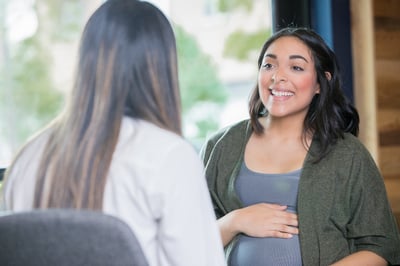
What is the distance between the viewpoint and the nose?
197cm

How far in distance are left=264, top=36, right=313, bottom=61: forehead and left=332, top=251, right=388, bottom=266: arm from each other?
62 cm

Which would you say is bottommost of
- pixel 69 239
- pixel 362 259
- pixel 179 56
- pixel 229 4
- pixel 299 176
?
pixel 362 259

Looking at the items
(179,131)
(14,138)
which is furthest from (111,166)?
(14,138)

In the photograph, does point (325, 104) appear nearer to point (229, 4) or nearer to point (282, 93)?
point (282, 93)

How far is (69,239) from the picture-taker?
1.04m

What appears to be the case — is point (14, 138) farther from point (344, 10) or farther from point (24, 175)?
point (344, 10)

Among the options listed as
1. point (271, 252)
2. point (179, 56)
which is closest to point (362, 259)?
point (271, 252)

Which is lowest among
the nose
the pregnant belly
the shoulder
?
the pregnant belly

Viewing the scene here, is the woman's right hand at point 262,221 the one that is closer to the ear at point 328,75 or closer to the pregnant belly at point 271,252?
the pregnant belly at point 271,252

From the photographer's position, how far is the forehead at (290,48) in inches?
79.0

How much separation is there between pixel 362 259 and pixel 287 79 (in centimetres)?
58

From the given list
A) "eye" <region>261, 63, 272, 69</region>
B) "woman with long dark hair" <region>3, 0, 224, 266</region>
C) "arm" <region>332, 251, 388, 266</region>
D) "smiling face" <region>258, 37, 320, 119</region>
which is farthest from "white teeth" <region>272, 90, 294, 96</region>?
"woman with long dark hair" <region>3, 0, 224, 266</region>

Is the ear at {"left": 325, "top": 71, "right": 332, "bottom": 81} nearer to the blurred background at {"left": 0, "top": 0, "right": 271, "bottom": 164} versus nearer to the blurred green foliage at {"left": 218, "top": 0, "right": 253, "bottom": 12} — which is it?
the blurred background at {"left": 0, "top": 0, "right": 271, "bottom": 164}

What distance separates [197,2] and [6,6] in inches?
33.7
